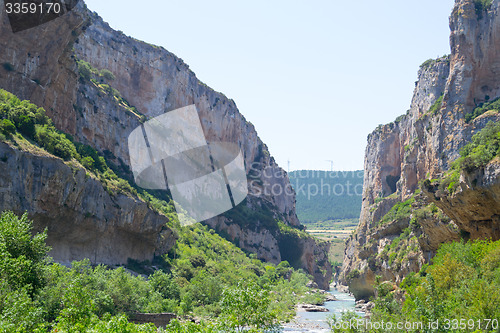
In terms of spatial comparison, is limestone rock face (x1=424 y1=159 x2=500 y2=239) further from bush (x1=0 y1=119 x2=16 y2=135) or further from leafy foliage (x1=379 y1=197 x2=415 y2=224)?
bush (x1=0 y1=119 x2=16 y2=135)

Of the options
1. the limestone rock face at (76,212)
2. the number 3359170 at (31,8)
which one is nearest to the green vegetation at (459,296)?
the limestone rock face at (76,212)

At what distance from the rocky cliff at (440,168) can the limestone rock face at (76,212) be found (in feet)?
106

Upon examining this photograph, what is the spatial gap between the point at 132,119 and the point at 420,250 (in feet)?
176

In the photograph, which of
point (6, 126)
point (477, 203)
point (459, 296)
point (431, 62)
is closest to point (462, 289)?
point (459, 296)

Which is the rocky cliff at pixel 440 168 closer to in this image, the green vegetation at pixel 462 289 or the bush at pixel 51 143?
the green vegetation at pixel 462 289

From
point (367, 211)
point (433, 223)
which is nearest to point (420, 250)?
point (433, 223)

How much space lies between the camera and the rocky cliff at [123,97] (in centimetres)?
4722

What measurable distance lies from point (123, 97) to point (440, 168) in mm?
64858

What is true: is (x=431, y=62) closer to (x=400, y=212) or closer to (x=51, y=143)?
(x=400, y=212)

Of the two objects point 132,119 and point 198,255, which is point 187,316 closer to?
point 198,255

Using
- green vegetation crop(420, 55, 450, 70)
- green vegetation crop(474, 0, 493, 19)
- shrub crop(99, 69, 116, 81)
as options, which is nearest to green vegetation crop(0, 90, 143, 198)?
shrub crop(99, 69, 116, 81)

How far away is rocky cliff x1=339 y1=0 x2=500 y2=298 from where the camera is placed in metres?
32.7

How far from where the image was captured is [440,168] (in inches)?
2682

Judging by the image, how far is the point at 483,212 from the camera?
102ft
